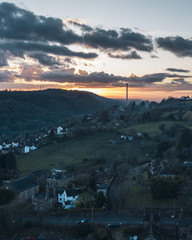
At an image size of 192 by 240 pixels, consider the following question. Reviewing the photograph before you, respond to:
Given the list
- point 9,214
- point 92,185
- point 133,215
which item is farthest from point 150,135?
point 9,214

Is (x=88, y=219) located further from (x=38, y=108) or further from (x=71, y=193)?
(x=38, y=108)

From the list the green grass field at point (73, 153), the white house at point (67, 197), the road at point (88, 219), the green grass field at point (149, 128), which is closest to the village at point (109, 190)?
the white house at point (67, 197)

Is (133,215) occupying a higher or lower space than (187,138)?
lower

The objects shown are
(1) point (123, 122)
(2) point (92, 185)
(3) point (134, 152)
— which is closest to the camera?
(2) point (92, 185)

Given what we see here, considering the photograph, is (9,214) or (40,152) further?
(40,152)

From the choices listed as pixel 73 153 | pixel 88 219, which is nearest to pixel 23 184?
pixel 88 219

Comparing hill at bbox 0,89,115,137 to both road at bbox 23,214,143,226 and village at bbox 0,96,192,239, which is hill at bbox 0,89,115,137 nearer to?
village at bbox 0,96,192,239

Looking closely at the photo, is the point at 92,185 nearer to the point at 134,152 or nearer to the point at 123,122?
the point at 134,152
